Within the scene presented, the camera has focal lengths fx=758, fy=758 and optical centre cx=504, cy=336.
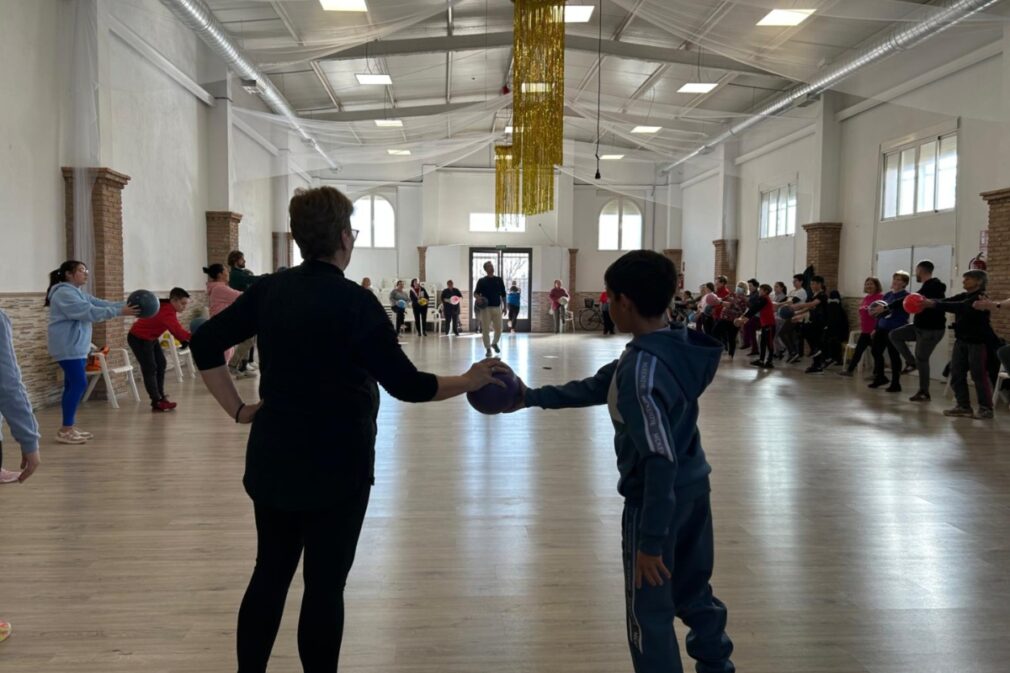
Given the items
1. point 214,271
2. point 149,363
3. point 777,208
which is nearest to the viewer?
point 149,363

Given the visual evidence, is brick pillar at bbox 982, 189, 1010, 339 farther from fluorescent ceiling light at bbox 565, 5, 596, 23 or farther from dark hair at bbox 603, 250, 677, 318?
dark hair at bbox 603, 250, 677, 318

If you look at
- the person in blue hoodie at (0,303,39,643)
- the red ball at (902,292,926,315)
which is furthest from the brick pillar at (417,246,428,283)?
the person in blue hoodie at (0,303,39,643)

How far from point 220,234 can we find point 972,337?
32.2 feet

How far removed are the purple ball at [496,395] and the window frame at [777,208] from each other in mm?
12523

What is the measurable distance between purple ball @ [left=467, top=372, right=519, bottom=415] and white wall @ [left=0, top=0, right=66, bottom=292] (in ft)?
18.9

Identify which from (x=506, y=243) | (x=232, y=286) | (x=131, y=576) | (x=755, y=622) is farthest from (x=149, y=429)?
(x=506, y=243)

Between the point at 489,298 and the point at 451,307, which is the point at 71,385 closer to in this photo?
the point at 489,298

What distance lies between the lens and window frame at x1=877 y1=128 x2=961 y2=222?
936 cm

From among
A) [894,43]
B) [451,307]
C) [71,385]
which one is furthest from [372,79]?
[71,385]

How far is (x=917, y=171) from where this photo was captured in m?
10.1

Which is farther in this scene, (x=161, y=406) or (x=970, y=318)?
(x=161, y=406)

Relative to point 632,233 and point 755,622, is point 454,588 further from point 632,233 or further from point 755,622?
point 632,233

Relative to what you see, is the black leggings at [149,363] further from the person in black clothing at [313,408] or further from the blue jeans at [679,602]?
the blue jeans at [679,602]

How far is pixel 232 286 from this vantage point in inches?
325
